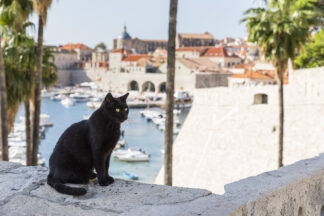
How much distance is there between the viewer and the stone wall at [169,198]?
2002 mm

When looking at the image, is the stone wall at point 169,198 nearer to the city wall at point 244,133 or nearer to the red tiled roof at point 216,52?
the city wall at point 244,133

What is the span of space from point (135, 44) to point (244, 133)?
118 metres

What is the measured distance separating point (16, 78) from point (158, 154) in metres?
26.6

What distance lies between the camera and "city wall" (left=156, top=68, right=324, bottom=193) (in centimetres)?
1511

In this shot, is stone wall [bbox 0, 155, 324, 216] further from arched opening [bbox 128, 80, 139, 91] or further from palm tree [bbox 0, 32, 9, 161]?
arched opening [bbox 128, 80, 139, 91]

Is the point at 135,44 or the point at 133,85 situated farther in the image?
the point at 135,44

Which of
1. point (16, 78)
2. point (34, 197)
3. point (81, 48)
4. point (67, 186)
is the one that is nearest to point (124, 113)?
point (67, 186)

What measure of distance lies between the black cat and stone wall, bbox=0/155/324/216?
9cm

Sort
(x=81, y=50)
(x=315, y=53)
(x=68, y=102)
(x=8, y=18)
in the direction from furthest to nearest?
(x=81, y=50)
(x=68, y=102)
(x=315, y=53)
(x=8, y=18)

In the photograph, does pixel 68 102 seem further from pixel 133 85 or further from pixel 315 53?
pixel 315 53

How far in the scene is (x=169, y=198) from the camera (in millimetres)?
2281

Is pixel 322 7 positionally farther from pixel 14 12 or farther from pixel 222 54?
pixel 222 54

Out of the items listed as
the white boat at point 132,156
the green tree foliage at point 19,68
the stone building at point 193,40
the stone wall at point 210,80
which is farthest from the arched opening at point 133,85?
the green tree foliage at point 19,68

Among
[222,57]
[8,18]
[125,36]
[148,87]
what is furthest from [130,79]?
[8,18]
